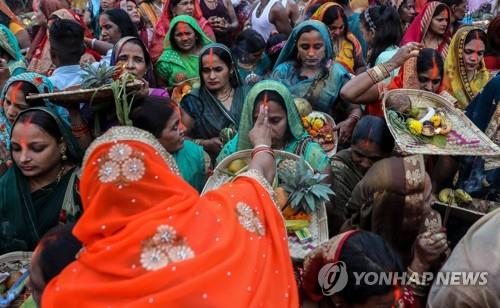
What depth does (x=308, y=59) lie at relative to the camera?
14.8 feet

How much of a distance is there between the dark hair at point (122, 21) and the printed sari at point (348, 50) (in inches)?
73.7

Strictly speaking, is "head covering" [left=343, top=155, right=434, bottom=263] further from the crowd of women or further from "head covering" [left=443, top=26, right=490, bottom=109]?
"head covering" [left=443, top=26, right=490, bottom=109]

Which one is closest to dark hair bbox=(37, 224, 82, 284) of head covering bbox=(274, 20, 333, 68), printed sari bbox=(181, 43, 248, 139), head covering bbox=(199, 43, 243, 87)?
printed sari bbox=(181, 43, 248, 139)

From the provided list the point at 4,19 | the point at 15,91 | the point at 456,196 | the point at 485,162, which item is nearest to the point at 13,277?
the point at 15,91

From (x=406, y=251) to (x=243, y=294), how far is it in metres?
1.02

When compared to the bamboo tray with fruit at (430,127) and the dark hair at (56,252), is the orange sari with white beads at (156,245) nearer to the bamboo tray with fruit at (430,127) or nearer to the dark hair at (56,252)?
the dark hair at (56,252)

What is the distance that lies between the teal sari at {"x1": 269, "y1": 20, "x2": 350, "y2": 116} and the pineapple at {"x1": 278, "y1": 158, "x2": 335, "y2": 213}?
1750mm

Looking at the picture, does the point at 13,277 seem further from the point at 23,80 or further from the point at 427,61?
the point at 427,61

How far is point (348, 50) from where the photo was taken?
5.40 m

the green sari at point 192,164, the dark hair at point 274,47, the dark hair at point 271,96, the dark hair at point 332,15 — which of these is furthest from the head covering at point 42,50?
the dark hair at point 332,15

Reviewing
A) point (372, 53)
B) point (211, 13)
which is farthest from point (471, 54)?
point (211, 13)

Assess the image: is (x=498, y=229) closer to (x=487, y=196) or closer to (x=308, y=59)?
(x=487, y=196)

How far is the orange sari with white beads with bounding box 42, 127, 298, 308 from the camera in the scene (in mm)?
1714

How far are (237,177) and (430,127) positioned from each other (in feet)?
3.55
